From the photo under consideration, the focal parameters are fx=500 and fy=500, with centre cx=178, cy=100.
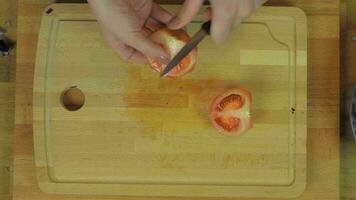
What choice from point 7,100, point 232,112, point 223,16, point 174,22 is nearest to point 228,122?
point 232,112

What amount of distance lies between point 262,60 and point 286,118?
174 millimetres

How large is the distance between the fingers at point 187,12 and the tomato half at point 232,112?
0.26 meters

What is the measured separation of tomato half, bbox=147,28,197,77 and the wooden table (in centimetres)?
28

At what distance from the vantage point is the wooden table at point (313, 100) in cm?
139

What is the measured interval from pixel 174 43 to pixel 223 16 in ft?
1.11

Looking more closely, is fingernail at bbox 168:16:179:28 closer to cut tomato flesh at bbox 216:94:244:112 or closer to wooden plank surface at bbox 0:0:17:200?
cut tomato flesh at bbox 216:94:244:112

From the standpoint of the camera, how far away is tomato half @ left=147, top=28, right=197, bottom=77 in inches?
52.2

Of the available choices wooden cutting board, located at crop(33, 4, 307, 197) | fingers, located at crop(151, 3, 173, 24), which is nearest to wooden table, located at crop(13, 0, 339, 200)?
wooden cutting board, located at crop(33, 4, 307, 197)

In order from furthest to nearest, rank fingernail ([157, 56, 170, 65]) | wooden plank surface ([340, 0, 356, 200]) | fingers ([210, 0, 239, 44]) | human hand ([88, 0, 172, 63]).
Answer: wooden plank surface ([340, 0, 356, 200]) → fingernail ([157, 56, 170, 65]) → human hand ([88, 0, 172, 63]) → fingers ([210, 0, 239, 44])

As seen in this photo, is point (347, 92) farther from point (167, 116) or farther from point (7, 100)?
point (7, 100)

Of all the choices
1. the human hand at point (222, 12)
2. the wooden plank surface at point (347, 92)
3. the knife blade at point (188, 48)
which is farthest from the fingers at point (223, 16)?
the wooden plank surface at point (347, 92)

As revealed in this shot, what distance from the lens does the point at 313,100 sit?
141 centimetres

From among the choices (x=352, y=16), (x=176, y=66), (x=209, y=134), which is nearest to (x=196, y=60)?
(x=176, y=66)

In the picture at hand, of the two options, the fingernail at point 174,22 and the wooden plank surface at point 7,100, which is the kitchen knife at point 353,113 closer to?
the fingernail at point 174,22
